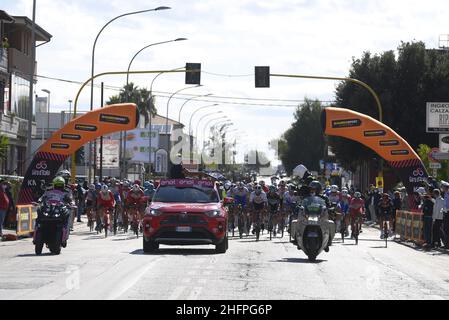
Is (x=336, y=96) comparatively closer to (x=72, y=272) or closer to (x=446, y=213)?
(x=446, y=213)

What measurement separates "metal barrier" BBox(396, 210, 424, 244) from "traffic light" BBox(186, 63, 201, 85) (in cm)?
880

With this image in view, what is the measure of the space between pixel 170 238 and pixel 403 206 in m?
18.3

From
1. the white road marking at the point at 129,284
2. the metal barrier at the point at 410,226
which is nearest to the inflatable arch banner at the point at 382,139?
the metal barrier at the point at 410,226

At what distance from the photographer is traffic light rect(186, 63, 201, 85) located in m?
38.5

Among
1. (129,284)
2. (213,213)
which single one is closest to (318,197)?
(213,213)

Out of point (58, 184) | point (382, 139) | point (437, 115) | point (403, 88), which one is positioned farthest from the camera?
point (403, 88)

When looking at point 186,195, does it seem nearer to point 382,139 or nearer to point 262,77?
point 262,77

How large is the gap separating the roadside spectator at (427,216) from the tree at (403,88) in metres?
35.6

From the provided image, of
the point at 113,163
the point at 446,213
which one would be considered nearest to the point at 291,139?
the point at 113,163

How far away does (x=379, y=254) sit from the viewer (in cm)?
2622

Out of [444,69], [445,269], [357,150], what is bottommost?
[445,269]

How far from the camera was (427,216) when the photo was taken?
29391 mm

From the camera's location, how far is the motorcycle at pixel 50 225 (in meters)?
22.9

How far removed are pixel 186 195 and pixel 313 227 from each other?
4.02 m
